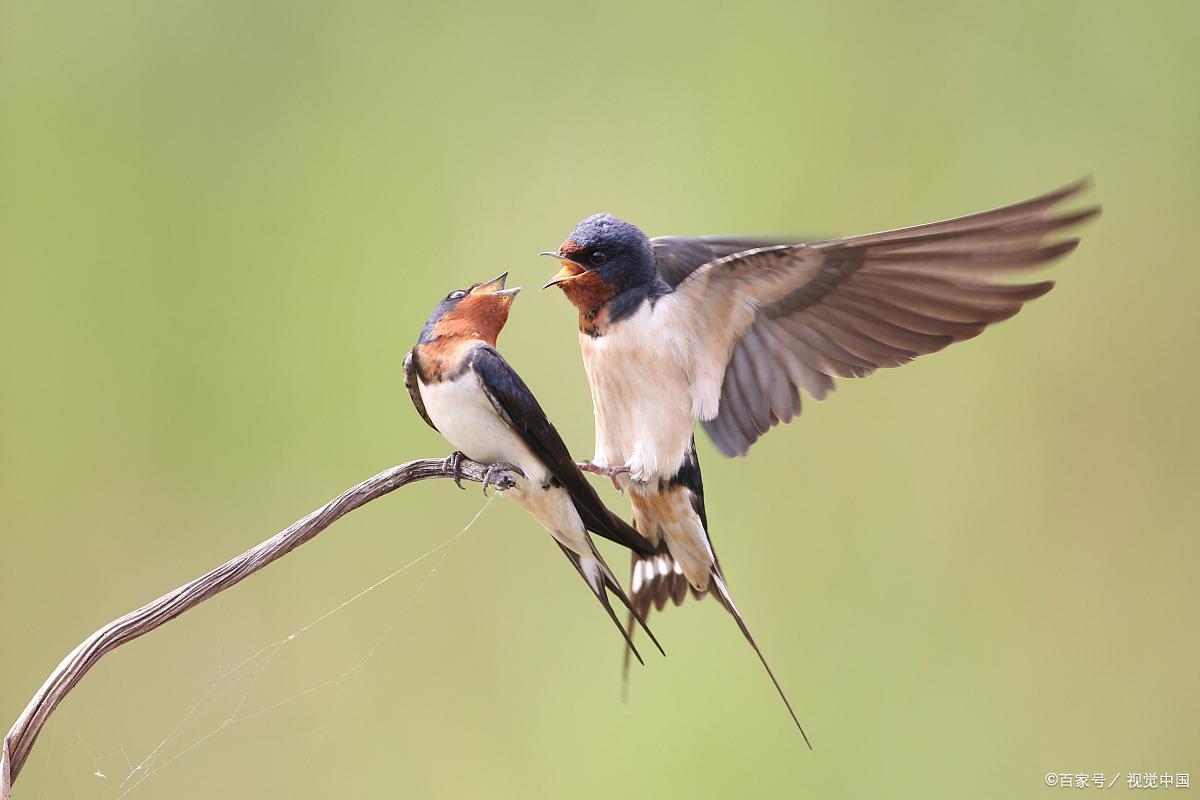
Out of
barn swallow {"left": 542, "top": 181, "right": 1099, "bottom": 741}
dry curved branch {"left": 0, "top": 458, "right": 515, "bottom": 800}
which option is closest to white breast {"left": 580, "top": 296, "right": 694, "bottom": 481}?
barn swallow {"left": 542, "top": 181, "right": 1099, "bottom": 741}

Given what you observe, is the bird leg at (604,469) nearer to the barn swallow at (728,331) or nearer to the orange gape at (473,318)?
the barn swallow at (728,331)

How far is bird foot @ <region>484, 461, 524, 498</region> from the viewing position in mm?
749

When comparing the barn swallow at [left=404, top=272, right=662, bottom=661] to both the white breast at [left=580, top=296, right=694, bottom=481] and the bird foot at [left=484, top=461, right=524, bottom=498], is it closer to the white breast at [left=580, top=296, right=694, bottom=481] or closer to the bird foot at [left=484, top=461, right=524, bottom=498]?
the bird foot at [left=484, top=461, right=524, bottom=498]

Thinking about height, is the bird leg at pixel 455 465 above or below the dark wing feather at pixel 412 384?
below

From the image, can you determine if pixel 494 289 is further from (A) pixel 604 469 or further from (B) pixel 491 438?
(A) pixel 604 469

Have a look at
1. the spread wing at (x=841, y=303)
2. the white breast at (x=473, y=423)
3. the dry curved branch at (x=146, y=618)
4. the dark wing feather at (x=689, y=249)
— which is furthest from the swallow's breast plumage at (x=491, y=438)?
the dark wing feather at (x=689, y=249)

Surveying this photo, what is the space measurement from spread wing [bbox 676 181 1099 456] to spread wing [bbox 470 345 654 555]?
0.27 meters

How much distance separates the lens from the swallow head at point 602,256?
898 millimetres

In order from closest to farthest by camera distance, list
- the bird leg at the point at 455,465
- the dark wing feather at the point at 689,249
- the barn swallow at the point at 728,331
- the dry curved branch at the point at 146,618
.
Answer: the dry curved branch at the point at 146,618 < the bird leg at the point at 455,465 < the barn swallow at the point at 728,331 < the dark wing feather at the point at 689,249

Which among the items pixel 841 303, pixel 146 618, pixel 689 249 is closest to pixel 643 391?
pixel 841 303

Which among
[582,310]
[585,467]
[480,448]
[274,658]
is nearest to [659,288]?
[582,310]

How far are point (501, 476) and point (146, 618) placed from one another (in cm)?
26

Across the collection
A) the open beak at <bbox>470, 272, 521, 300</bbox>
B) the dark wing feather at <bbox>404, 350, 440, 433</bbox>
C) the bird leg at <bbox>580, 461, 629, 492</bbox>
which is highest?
the open beak at <bbox>470, 272, 521, 300</bbox>

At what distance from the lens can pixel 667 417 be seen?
3.14 ft
